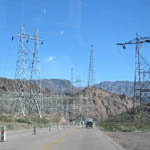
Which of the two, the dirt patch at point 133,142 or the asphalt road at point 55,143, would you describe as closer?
the asphalt road at point 55,143

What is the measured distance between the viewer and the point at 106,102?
172m

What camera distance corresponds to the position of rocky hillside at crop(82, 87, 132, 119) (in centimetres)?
16338

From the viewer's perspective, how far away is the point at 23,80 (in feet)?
229

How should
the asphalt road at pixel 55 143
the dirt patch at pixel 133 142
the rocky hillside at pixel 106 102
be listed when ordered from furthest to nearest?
the rocky hillside at pixel 106 102
the dirt patch at pixel 133 142
the asphalt road at pixel 55 143

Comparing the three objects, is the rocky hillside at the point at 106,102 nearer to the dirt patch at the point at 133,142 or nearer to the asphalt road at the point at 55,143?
the dirt patch at the point at 133,142

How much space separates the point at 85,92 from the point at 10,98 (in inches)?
2652

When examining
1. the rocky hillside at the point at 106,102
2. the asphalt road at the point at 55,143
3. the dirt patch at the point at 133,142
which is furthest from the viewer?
the rocky hillside at the point at 106,102

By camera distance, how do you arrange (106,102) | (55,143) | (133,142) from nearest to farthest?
(55,143) < (133,142) < (106,102)

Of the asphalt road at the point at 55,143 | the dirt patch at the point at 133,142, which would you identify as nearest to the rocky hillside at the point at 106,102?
the dirt patch at the point at 133,142

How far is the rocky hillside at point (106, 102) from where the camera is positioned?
16338 cm

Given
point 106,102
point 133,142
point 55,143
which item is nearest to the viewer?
point 55,143

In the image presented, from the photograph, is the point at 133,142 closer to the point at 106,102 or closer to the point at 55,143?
the point at 55,143

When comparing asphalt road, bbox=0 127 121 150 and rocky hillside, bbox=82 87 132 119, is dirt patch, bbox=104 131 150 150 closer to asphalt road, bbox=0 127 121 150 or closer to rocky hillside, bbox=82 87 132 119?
asphalt road, bbox=0 127 121 150

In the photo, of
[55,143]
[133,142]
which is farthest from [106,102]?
[55,143]
